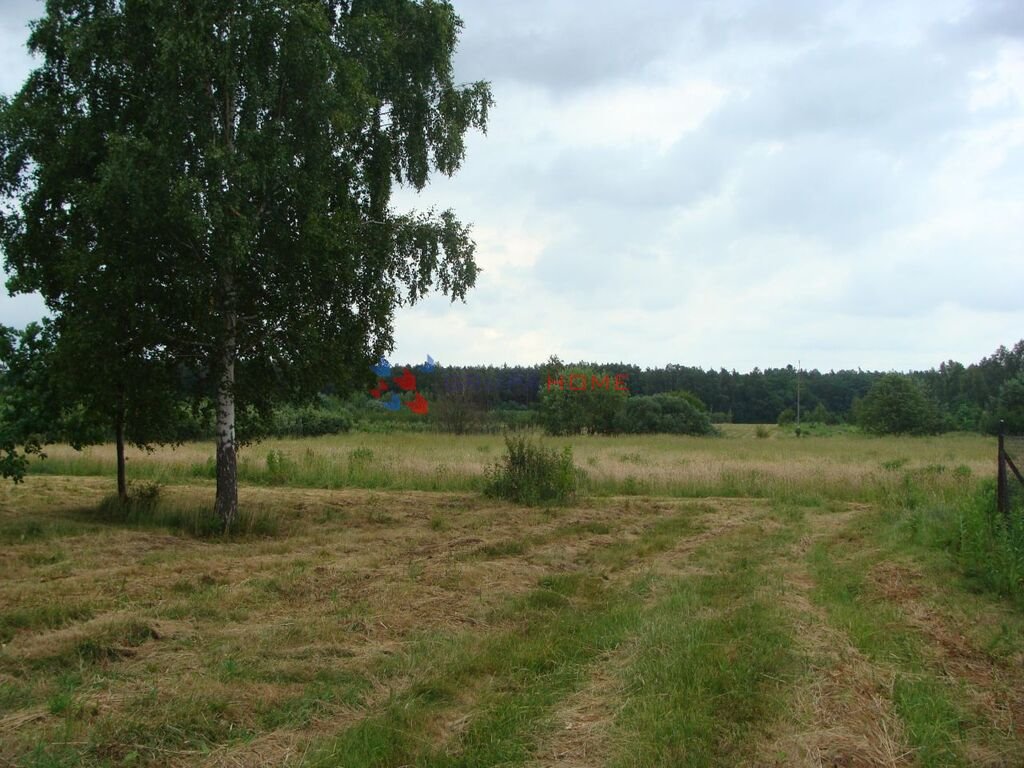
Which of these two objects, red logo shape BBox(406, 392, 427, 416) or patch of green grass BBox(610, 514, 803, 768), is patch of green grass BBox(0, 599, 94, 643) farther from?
red logo shape BBox(406, 392, 427, 416)

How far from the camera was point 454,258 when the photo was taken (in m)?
14.3

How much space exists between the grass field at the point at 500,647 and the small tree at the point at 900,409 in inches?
2146

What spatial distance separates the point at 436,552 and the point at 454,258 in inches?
223

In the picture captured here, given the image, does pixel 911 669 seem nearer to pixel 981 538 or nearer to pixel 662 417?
pixel 981 538

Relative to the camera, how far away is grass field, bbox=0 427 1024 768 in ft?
14.4

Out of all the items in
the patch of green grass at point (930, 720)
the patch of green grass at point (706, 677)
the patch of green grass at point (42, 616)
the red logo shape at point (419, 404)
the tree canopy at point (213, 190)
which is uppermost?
the tree canopy at point (213, 190)

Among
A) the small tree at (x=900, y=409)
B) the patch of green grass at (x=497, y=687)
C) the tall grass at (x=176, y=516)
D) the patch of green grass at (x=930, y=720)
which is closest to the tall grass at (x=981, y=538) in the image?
the patch of green grass at (x=930, y=720)

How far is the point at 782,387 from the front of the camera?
319 feet

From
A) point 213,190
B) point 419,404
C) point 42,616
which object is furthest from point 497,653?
point 419,404

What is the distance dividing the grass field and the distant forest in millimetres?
55087

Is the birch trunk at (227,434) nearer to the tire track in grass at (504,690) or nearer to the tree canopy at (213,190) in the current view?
the tree canopy at (213,190)

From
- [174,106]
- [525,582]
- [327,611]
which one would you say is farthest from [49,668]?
[174,106]

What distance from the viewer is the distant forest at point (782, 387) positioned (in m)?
72.9

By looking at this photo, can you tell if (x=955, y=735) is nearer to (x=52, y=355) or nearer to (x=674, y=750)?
(x=674, y=750)
